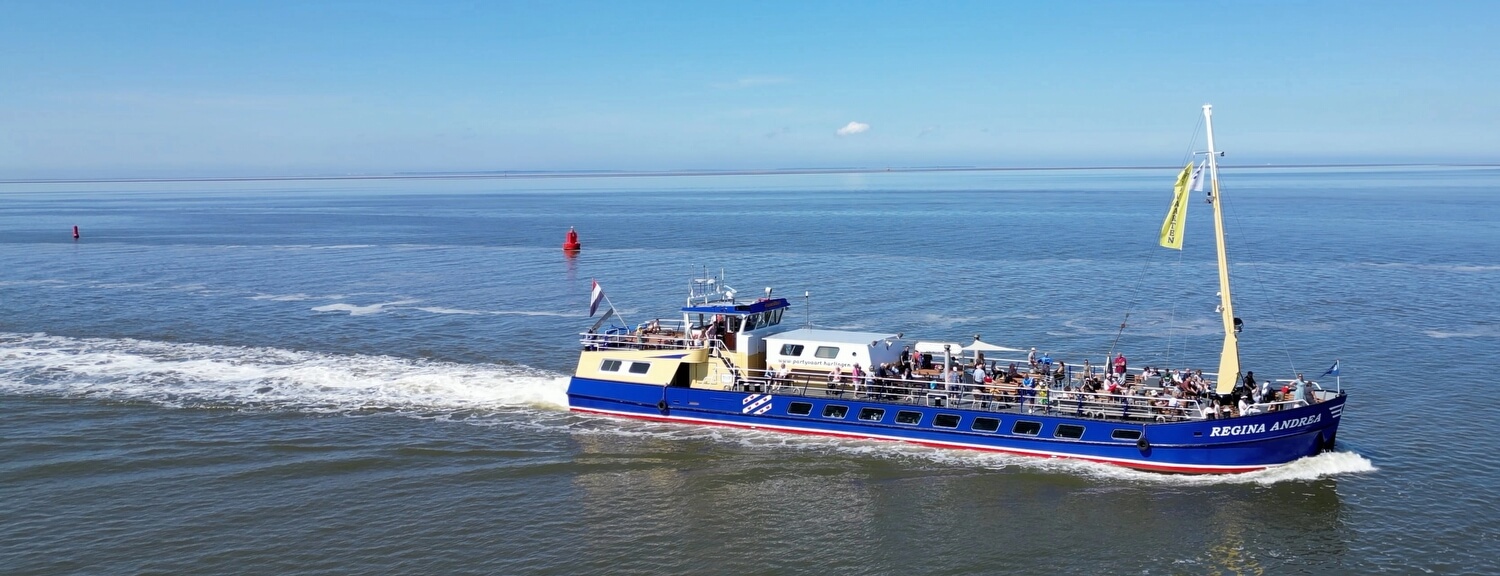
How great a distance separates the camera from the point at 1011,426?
3250cm

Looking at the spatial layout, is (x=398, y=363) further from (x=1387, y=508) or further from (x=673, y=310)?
(x=1387, y=508)

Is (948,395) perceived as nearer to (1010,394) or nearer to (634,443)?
(1010,394)

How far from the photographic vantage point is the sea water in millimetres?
25703

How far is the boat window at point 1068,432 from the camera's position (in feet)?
104

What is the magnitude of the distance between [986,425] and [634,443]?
38.0 ft

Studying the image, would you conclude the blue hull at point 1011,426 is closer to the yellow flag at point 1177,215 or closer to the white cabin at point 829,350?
the white cabin at point 829,350

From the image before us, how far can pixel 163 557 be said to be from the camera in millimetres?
25172

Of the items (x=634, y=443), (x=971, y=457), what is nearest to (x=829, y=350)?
(x=971, y=457)

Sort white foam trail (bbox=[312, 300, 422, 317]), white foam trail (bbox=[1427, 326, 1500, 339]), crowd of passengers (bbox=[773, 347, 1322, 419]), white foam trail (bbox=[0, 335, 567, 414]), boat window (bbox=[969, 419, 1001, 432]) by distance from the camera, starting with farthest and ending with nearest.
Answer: white foam trail (bbox=[312, 300, 422, 317]) < white foam trail (bbox=[1427, 326, 1500, 339]) < white foam trail (bbox=[0, 335, 567, 414]) < boat window (bbox=[969, 419, 1001, 432]) < crowd of passengers (bbox=[773, 347, 1322, 419])

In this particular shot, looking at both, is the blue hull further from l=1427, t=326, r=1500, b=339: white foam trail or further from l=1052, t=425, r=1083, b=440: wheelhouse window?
l=1427, t=326, r=1500, b=339: white foam trail

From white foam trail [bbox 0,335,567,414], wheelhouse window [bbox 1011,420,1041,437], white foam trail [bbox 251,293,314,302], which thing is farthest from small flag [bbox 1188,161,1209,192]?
white foam trail [bbox 251,293,314,302]

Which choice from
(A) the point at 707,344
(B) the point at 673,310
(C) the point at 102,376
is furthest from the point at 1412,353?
(C) the point at 102,376

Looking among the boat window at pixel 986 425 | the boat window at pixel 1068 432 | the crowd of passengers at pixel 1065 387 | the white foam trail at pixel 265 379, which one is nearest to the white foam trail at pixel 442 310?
the white foam trail at pixel 265 379

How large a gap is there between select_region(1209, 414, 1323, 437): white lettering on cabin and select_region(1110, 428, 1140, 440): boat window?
2.06m
